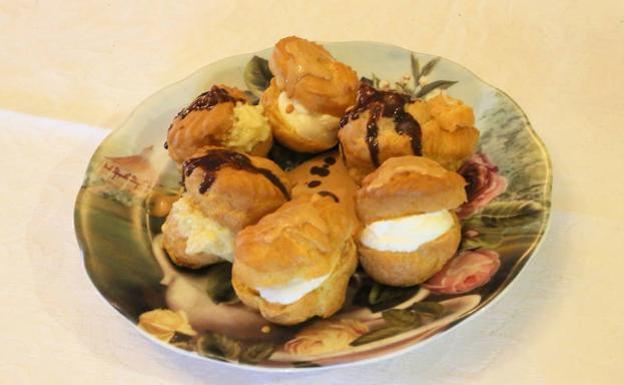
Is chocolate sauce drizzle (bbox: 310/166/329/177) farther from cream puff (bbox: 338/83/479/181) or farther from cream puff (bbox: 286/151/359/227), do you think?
cream puff (bbox: 338/83/479/181)

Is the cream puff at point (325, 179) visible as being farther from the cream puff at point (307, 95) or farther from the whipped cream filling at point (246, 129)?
the whipped cream filling at point (246, 129)

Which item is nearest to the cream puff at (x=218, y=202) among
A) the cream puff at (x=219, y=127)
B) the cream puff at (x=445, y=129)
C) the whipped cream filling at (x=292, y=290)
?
the cream puff at (x=219, y=127)

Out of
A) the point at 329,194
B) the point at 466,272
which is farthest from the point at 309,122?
the point at 466,272

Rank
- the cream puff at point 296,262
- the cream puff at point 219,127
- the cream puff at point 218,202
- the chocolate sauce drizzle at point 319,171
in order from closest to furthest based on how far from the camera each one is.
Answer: the cream puff at point 296,262 → the cream puff at point 218,202 → the cream puff at point 219,127 → the chocolate sauce drizzle at point 319,171

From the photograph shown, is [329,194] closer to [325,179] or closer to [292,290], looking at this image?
[325,179]

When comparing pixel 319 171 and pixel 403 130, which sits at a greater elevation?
pixel 403 130

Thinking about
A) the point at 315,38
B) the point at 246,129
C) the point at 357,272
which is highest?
the point at 315,38
